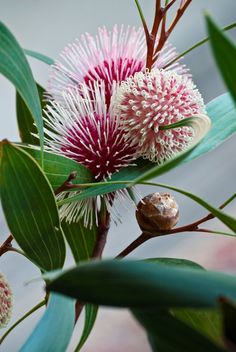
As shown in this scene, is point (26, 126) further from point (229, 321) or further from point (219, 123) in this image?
point (229, 321)

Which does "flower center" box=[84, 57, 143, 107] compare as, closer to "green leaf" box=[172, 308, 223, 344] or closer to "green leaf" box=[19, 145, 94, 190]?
"green leaf" box=[19, 145, 94, 190]

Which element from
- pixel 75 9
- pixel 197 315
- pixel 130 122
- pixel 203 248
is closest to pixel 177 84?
pixel 130 122

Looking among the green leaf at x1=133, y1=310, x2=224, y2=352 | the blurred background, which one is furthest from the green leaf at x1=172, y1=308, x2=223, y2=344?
the blurred background

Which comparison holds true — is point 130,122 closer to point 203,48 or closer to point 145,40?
point 145,40

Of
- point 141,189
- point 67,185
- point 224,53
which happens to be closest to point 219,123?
point 67,185

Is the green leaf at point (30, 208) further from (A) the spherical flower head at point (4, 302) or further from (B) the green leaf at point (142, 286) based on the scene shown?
(B) the green leaf at point (142, 286)
